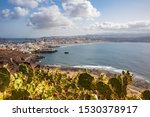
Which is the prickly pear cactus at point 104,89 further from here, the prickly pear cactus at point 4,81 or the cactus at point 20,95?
the prickly pear cactus at point 4,81

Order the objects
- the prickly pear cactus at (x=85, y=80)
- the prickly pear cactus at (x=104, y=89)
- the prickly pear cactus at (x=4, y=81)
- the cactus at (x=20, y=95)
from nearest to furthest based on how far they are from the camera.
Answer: the cactus at (x=20, y=95) → the prickly pear cactus at (x=4, y=81) → the prickly pear cactus at (x=104, y=89) → the prickly pear cactus at (x=85, y=80)

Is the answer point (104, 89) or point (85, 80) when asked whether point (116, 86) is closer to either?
point (104, 89)

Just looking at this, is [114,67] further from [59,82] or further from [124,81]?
[124,81]

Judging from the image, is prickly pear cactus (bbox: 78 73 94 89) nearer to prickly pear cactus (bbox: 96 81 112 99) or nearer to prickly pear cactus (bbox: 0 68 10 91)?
prickly pear cactus (bbox: 96 81 112 99)

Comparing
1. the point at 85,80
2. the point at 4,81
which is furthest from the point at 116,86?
the point at 4,81

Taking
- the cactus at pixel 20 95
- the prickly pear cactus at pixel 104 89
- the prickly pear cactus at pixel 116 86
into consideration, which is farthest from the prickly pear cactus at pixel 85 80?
the cactus at pixel 20 95

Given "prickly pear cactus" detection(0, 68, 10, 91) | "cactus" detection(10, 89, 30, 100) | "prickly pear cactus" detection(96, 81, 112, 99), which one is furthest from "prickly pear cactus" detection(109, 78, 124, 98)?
"prickly pear cactus" detection(0, 68, 10, 91)
